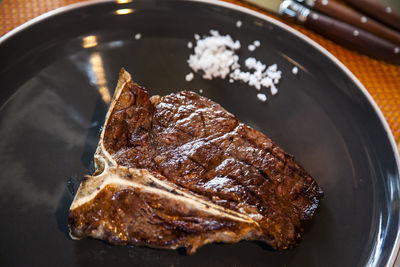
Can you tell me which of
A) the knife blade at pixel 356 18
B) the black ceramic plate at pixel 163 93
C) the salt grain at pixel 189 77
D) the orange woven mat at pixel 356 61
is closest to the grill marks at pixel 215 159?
the black ceramic plate at pixel 163 93

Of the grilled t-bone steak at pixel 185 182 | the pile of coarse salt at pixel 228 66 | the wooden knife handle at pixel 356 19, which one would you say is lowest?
the grilled t-bone steak at pixel 185 182

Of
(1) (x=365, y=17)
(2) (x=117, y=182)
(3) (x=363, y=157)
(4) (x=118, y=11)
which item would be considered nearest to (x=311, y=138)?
(3) (x=363, y=157)

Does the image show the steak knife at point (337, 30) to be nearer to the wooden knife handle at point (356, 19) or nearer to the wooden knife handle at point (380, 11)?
the wooden knife handle at point (356, 19)

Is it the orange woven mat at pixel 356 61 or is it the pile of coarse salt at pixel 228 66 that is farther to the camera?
the orange woven mat at pixel 356 61

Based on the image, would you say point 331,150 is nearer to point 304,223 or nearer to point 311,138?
point 311,138

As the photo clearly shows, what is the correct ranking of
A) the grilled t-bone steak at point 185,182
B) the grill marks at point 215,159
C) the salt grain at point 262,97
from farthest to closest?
the salt grain at point 262,97
the grill marks at point 215,159
the grilled t-bone steak at point 185,182

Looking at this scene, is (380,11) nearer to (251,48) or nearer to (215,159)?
(251,48)
